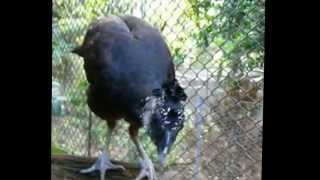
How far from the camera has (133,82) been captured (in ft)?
3.72

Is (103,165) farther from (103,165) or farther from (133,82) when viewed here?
(133,82)

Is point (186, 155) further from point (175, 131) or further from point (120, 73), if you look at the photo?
point (120, 73)

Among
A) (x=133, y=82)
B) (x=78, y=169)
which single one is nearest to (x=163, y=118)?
(x=133, y=82)

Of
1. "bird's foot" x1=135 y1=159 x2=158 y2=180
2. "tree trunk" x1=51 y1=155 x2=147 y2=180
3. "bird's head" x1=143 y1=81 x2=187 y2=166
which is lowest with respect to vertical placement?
"tree trunk" x1=51 y1=155 x2=147 y2=180

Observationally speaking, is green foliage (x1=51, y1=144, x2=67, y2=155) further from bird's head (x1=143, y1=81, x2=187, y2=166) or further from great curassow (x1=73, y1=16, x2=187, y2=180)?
bird's head (x1=143, y1=81, x2=187, y2=166)

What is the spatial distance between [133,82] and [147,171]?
21cm

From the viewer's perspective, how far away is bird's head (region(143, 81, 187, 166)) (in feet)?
3.41

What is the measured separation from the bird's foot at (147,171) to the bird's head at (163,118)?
24mm

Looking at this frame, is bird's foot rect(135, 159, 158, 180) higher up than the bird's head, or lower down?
lower down

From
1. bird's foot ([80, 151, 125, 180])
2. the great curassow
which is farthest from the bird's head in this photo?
bird's foot ([80, 151, 125, 180])

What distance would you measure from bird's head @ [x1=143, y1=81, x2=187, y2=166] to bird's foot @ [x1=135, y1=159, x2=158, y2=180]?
0.08 feet
